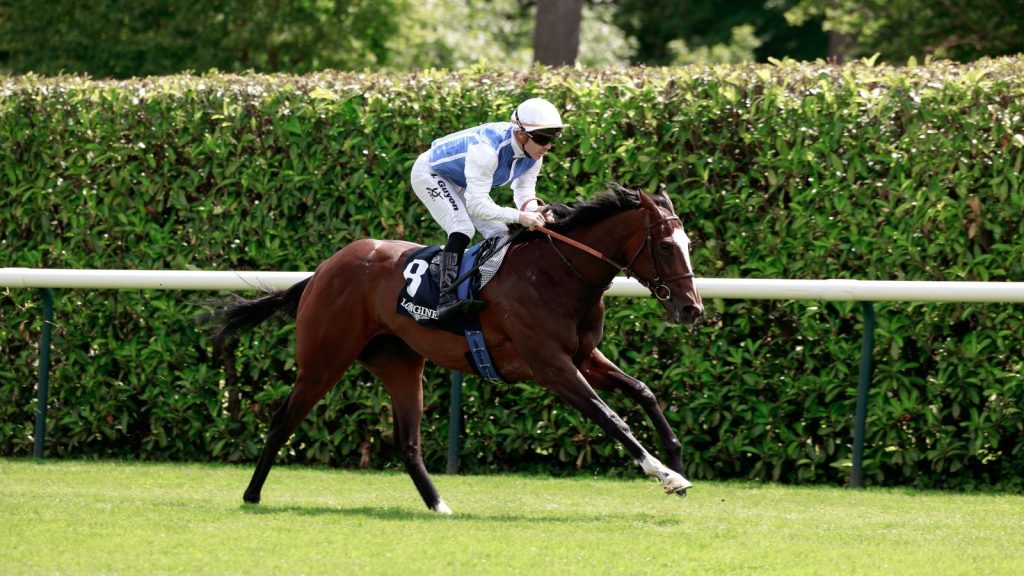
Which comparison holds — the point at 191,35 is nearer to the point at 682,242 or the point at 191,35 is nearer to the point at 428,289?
the point at 428,289

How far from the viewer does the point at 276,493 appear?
7.04m

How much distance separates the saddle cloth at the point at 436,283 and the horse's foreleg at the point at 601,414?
507mm

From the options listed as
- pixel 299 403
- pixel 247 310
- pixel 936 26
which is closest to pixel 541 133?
pixel 299 403

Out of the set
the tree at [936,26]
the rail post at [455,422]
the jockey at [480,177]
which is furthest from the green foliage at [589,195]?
the tree at [936,26]

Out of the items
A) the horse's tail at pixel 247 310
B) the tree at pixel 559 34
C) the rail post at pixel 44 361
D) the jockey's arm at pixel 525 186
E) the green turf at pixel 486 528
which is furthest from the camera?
the tree at pixel 559 34

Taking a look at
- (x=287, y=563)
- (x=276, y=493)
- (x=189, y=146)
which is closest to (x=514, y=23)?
(x=189, y=146)

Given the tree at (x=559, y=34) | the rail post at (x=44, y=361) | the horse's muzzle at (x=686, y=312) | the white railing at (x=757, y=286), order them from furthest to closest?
the tree at (x=559, y=34), the rail post at (x=44, y=361), the white railing at (x=757, y=286), the horse's muzzle at (x=686, y=312)

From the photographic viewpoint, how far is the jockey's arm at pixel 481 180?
6.26 meters

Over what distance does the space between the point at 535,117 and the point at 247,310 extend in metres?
1.89

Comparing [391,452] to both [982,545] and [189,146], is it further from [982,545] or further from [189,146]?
[982,545]

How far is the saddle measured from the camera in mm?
6426

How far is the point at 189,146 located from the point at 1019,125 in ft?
15.5

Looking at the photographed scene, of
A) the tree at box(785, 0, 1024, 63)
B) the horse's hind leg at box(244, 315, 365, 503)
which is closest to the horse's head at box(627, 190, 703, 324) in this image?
the horse's hind leg at box(244, 315, 365, 503)

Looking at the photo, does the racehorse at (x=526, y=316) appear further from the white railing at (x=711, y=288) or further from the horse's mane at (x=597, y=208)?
the white railing at (x=711, y=288)
